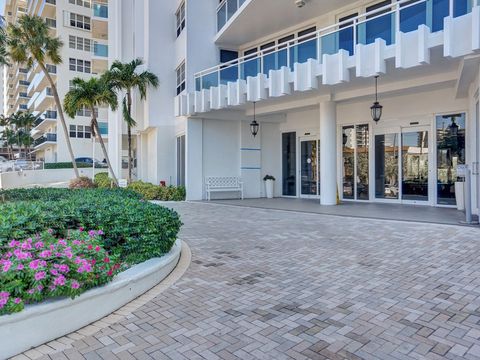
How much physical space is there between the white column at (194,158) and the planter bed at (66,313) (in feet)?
36.7

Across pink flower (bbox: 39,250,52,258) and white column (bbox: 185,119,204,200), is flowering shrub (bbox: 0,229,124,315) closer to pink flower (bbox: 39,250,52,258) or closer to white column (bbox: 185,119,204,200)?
pink flower (bbox: 39,250,52,258)

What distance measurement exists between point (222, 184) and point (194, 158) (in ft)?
5.77

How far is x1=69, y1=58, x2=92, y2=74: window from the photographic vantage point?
134 feet

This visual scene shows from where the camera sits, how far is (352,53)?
1022 centimetres

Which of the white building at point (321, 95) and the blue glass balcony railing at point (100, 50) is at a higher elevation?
the blue glass balcony railing at point (100, 50)

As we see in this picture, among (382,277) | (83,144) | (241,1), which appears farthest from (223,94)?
(83,144)

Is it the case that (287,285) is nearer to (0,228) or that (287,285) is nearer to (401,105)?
(0,228)

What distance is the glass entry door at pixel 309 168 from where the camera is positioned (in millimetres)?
15820

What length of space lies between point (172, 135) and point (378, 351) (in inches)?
659

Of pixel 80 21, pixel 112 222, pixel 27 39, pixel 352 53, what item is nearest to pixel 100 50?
pixel 80 21

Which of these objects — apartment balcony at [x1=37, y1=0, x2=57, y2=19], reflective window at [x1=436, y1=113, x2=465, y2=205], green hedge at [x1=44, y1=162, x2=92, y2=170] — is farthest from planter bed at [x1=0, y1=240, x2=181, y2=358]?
apartment balcony at [x1=37, y1=0, x2=57, y2=19]

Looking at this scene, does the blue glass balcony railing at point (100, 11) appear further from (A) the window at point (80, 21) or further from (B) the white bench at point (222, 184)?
(B) the white bench at point (222, 184)

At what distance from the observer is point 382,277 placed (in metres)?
4.93

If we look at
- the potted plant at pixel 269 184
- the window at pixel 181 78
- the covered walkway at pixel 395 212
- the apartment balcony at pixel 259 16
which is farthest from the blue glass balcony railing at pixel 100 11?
the covered walkway at pixel 395 212
